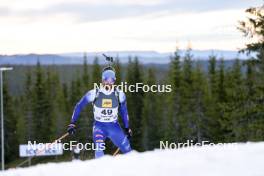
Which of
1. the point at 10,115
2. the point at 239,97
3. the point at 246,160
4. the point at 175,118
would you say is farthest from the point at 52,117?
the point at 246,160

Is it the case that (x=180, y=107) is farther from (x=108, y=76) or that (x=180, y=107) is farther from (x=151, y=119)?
(x=108, y=76)

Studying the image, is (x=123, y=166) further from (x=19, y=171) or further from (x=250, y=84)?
(x=250, y=84)

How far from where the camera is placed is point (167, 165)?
4.53 meters

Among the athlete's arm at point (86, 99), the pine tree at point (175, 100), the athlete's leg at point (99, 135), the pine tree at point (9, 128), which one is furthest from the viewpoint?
the pine tree at point (9, 128)

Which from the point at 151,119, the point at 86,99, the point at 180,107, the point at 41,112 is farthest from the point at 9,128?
the point at 86,99

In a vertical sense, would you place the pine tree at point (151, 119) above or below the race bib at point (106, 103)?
below

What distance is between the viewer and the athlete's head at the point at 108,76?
10797 mm

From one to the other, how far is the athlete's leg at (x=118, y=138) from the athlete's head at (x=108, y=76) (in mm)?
821

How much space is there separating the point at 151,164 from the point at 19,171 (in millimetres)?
1047

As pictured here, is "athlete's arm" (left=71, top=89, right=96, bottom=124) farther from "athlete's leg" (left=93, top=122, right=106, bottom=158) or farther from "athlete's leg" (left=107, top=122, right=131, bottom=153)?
"athlete's leg" (left=107, top=122, right=131, bottom=153)

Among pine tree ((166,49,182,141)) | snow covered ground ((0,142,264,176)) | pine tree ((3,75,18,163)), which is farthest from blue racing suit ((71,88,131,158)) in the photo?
pine tree ((3,75,18,163))

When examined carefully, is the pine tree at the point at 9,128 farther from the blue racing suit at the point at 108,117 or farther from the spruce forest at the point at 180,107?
the blue racing suit at the point at 108,117

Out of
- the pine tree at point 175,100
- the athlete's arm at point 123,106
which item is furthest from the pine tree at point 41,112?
the athlete's arm at point 123,106

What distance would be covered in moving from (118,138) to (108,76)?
3.99ft
